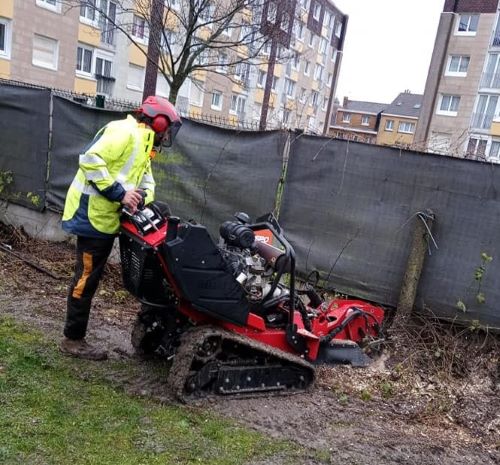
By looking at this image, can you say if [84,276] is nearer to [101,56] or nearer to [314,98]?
[101,56]

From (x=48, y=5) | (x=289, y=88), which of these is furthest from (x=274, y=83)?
(x=48, y=5)

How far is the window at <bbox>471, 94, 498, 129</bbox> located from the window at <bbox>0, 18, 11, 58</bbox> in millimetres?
28286

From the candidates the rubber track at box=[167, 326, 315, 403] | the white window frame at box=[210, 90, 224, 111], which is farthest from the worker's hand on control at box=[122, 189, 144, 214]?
the white window frame at box=[210, 90, 224, 111]

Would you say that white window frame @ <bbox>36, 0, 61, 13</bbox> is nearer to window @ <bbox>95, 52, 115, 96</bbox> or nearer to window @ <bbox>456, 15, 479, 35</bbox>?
window @ <bbox>95, 52, 115, 96</bbox>

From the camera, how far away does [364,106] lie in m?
75.6

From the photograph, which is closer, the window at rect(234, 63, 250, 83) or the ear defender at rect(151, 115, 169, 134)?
the ear defender at rect(151, 115, 169, 134)

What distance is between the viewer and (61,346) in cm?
430

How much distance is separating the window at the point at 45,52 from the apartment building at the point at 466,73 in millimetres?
21726

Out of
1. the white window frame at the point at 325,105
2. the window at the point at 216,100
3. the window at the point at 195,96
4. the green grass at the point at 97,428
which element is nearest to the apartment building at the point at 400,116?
→ the white window frame at the point at 325,105

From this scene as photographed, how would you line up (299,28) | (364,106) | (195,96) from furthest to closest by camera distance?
1. (364,106)
2. (195,96)
3. (299,28)

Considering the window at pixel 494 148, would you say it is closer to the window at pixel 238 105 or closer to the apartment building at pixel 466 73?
the apartment building at pixel 466 73

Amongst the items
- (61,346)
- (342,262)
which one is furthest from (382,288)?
(61,346)

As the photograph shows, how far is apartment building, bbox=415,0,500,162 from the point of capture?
34.6m

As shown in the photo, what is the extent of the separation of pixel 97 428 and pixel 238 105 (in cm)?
3900
